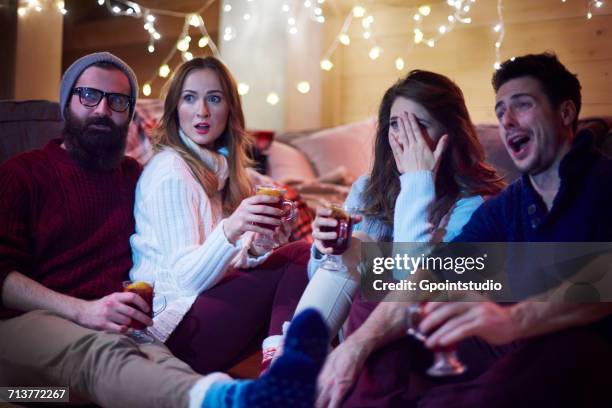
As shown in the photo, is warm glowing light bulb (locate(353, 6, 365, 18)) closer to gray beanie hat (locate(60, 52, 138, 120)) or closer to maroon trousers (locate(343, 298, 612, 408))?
gray beanie hat (locate(60, 52, 138, 120))

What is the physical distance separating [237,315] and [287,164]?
1369mm

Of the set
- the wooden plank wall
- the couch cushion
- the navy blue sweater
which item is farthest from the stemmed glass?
the wooden plank wall

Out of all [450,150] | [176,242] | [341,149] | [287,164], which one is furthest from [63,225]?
[341,149]

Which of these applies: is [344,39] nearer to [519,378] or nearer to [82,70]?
[82,70]

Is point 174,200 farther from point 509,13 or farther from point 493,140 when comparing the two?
point 509,13

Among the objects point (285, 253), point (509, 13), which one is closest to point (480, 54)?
point (509, 13)

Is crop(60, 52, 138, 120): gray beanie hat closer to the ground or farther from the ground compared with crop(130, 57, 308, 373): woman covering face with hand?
farther from the ground

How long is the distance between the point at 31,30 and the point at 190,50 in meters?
1.47

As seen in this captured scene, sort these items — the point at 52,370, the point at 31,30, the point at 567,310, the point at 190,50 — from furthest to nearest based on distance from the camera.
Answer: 1. the point at 190,50
2. the point at 31,30
3. the point at 52,370
4. the point at 567,310

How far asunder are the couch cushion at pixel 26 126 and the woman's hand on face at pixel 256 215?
863 mm

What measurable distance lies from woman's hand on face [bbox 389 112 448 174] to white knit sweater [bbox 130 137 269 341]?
1.52ft

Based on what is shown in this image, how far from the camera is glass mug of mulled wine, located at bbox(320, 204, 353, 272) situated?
63.0 inches

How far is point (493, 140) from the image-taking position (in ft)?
7.92

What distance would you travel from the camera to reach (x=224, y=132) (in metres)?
2.14
